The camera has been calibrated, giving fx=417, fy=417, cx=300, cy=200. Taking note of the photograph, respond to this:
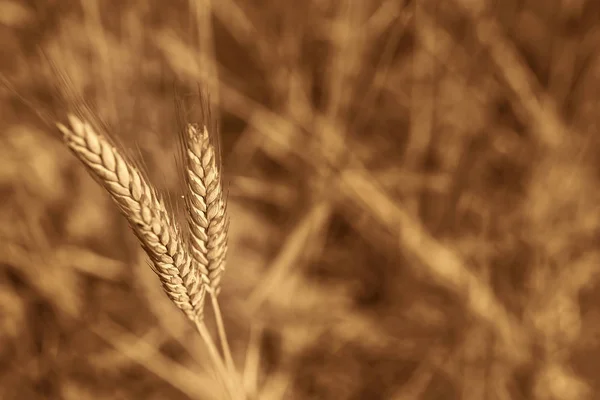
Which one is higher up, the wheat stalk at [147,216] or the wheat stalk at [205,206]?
the wheat stalk at [205,206]

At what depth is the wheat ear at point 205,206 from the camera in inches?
16.2

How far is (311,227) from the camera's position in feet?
2.64

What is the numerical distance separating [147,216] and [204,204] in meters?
0.06

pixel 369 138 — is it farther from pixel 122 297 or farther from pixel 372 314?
pixel 122 297

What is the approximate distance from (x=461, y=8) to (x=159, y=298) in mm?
801

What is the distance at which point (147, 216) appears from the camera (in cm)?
39

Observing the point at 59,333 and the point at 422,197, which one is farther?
the point at 422,197

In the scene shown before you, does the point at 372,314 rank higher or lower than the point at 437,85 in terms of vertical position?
lower

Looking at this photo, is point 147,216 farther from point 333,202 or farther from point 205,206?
point 333,202

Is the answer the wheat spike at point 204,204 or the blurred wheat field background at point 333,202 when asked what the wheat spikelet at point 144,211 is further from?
the blurred wheat field background at point 333,202

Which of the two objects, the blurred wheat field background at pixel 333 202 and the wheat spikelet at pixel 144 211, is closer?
the wheat spikelet at pixel 144 211

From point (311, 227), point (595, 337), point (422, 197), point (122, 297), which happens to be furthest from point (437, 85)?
point (122, 297)

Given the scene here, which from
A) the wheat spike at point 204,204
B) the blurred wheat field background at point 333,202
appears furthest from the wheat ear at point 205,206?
the blurred wheat field background at point 333,202

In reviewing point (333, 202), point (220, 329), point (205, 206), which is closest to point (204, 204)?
point (205, 206)
